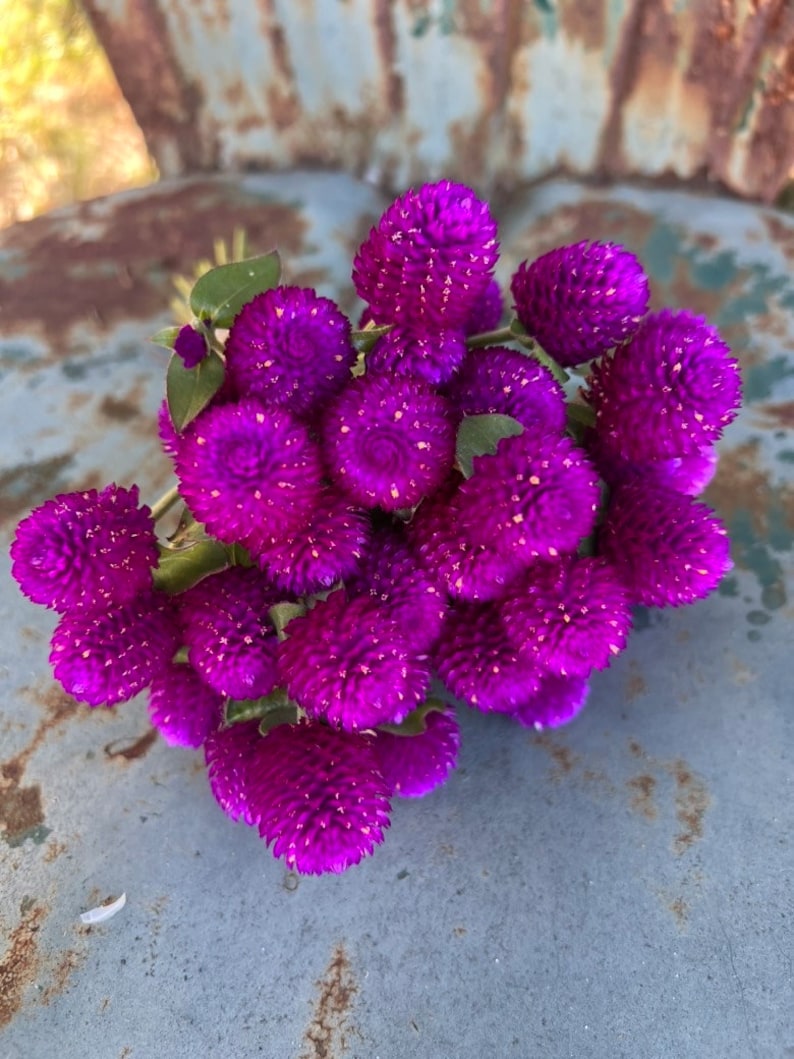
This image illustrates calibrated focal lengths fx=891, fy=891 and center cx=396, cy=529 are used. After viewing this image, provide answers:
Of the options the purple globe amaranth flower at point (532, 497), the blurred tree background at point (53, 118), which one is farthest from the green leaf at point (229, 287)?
the blurred tree background at point (53, 118)

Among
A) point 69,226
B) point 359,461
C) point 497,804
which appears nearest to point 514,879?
point 497,804

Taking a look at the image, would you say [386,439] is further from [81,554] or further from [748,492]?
[748,492]

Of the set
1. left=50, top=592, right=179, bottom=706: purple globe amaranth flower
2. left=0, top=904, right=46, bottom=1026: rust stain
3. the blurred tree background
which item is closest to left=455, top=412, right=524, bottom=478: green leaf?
left=50, top=592, right=179, bottom=706: purple globe amaranth flower

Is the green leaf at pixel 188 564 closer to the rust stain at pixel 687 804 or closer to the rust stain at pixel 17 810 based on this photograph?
the rust stain at pixel 17 810

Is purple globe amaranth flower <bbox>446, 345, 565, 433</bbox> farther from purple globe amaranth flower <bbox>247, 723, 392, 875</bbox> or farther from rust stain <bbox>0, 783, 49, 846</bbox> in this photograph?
A: rust stain <bbox>0, 783, 49, 846</bbox>

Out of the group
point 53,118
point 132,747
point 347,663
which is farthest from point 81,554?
point 53,118
